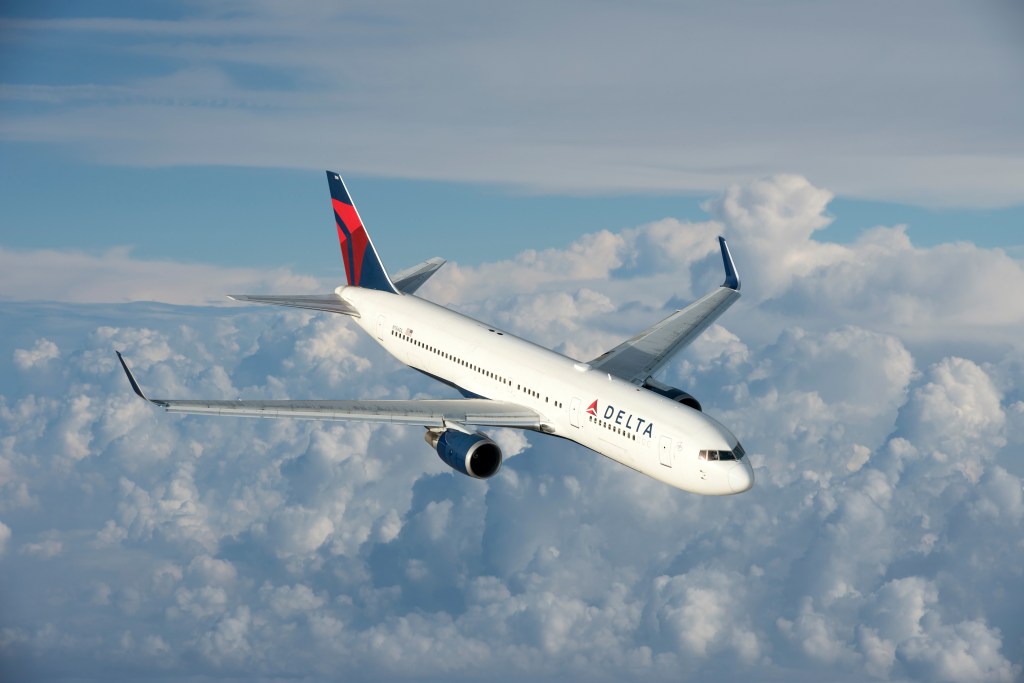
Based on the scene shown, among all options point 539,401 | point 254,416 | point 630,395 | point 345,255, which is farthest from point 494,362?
point 345,255

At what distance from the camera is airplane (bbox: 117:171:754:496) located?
5534 cm

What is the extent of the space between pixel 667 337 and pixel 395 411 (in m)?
21.1

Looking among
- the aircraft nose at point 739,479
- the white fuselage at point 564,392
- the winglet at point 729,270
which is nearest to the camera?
the aircraft nose at point 739,479

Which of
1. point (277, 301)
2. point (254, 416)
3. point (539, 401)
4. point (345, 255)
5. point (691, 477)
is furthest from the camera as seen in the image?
point (345, 255)

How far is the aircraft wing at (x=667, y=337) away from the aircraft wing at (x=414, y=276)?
1986 cm

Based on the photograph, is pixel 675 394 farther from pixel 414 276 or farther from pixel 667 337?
pixel 414 276

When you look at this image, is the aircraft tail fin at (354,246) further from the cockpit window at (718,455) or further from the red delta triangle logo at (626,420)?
the cockpit window at (718,455)

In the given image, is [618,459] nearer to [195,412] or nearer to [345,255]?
[195,412]

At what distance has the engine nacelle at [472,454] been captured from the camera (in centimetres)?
5900

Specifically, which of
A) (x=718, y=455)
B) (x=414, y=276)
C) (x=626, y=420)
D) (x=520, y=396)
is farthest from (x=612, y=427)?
(x=414, y=276)

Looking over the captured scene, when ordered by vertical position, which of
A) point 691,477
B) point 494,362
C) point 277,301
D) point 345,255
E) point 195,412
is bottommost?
point 691,477

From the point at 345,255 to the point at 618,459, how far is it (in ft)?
113

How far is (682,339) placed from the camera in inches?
2832

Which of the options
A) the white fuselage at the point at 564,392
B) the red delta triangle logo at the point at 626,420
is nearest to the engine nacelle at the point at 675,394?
the white fuselage at the point at 564,392
